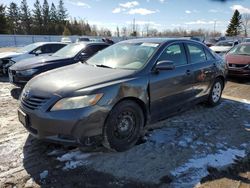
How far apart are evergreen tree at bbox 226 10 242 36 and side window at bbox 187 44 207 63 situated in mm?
73588

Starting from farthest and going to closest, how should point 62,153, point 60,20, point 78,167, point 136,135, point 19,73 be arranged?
point 60,20 → point 19,73 → point 136,135 → point 62,153 → point 78,167

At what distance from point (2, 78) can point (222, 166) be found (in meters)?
9.00

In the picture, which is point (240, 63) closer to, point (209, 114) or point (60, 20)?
point (209, 114)

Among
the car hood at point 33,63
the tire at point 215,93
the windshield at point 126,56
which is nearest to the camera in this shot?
the windshield at point 126,56

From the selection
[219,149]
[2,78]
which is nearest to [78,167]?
[219,149]

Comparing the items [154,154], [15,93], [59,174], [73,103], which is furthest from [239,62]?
[59,174]

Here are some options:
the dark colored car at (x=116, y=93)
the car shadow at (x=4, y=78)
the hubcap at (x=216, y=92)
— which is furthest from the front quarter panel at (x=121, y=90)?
the car shadow at (x=4, y=78)

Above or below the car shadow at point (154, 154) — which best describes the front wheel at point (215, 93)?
above

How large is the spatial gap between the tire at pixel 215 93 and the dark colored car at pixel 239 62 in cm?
372

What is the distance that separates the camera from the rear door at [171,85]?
450cm

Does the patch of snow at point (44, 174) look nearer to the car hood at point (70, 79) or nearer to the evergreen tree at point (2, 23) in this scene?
the car hood at point (70, 79)

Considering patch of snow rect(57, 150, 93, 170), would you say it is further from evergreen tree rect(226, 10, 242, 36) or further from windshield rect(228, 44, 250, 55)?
evergreen tree rect(226, 10, 242, 36)

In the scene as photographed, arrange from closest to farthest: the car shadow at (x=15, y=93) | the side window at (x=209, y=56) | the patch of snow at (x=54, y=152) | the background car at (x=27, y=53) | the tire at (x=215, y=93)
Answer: the patch of snow at (x=54, y=152) < the side window at (x=209, y=56) < the tire at (x=215, y=93) < the car shadow at (x=15, y=93) < the background car at (x=27, y=53)

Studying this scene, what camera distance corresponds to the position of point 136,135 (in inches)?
168
